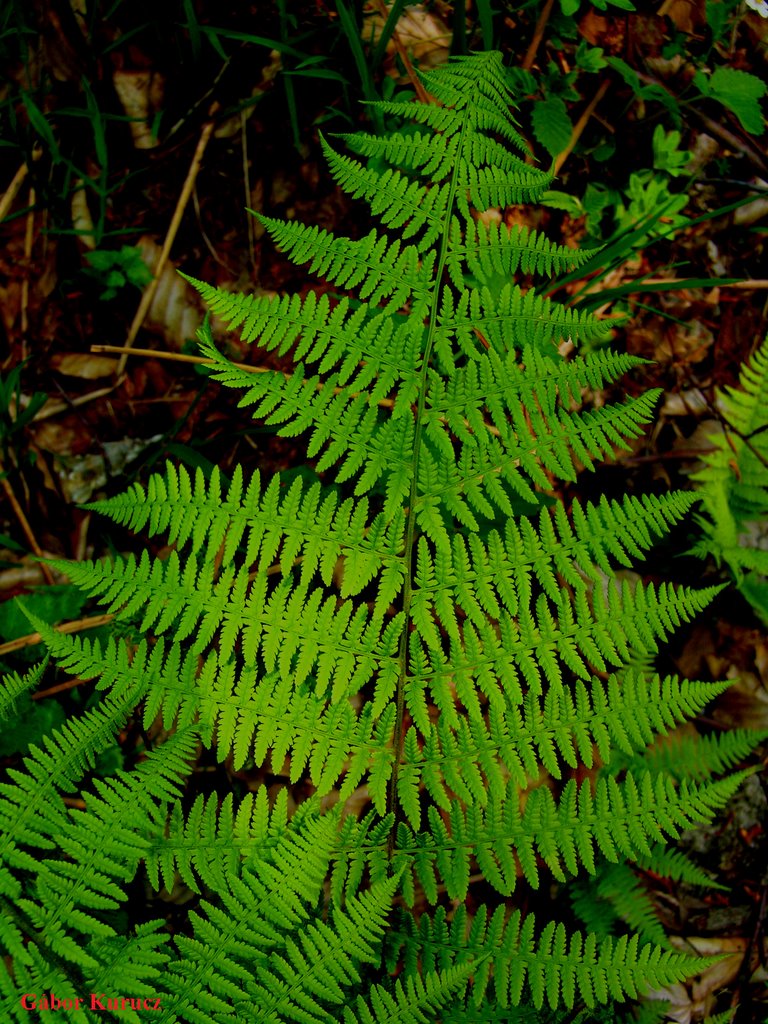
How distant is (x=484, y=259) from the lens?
5.43 feet

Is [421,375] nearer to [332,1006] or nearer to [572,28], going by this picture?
[332,1006]

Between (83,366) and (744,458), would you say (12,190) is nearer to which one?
(83,366)

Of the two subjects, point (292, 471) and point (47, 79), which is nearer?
point (292, 471)

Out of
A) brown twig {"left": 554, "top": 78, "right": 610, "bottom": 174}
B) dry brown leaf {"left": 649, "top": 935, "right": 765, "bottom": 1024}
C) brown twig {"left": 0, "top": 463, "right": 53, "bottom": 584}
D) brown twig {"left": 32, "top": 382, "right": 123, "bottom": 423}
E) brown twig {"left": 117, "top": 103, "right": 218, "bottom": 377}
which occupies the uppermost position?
brown twig {"left": 554, "top": 78, "right": 610, "bottom": 174}

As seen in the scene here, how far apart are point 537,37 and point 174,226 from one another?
169cm

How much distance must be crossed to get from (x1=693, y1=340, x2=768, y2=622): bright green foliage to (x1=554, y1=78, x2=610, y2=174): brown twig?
113 centimetres

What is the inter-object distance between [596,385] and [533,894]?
176cm

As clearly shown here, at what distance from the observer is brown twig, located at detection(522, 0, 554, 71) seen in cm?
279

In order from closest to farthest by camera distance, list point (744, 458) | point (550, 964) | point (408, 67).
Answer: point (550, 964)
point (408, 67)
point (744, 458)

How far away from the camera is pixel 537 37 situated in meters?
2.81

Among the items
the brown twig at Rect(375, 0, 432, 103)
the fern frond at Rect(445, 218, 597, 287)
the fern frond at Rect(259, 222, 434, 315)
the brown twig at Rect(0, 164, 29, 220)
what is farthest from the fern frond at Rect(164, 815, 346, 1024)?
the brown twig at Rect(0, 164, 29, 220)

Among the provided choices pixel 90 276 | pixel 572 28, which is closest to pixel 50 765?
pixel 90 276

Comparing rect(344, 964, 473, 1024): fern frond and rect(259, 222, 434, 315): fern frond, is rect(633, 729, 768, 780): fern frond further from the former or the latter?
rect(259, 222, 434, 315): fern frond

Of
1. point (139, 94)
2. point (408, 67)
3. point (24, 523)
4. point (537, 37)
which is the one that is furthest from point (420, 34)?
point (24, 523)
